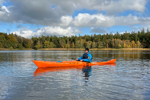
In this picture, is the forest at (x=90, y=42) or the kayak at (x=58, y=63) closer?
the kayak at (x=58, y=63)

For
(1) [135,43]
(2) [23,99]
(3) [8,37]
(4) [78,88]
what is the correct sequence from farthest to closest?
(3) [8,37] < (1) [135,43] < (4) [78,88] < (2) [23,99]

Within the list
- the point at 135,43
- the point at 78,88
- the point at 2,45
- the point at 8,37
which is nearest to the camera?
the point at 78,88

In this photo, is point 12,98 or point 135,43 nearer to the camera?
point 12,98

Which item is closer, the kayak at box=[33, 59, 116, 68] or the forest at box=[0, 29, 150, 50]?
the kayak at box=[33, 59, 116, 68]

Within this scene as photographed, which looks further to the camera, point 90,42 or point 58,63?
point 90,42

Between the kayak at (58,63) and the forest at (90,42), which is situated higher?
the forest at (90,42)

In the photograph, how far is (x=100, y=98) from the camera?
7.16m

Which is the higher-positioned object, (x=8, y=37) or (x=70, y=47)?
(x=8, y=37)

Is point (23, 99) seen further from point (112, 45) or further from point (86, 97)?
point (112, 45)

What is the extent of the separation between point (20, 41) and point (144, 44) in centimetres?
12580

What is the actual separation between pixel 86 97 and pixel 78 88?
1601 millimetres

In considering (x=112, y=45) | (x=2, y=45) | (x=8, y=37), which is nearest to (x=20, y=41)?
(x=8, y=37)

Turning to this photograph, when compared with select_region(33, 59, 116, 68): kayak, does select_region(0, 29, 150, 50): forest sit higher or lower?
higher

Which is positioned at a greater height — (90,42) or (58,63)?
(90,42)
